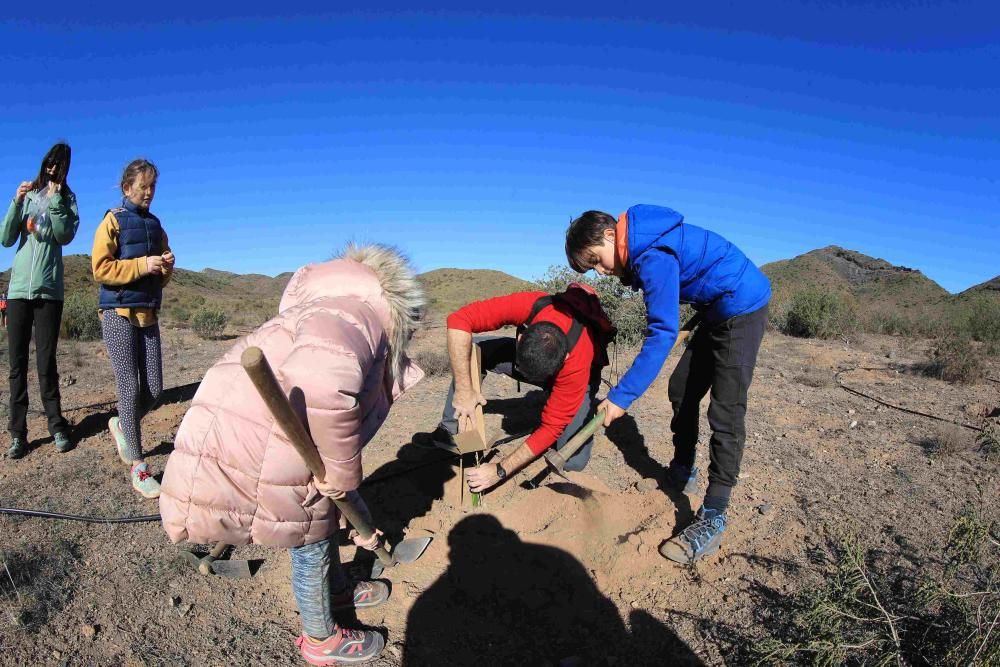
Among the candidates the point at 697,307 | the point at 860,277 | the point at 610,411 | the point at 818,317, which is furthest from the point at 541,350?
the point at 860,277

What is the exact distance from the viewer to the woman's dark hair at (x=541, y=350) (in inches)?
112

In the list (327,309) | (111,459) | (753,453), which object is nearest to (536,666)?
(327,309)

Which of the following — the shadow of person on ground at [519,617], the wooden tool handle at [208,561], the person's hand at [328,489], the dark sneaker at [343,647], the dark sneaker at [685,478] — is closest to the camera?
the person's hand at [328,489]

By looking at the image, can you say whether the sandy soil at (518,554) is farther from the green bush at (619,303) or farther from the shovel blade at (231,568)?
the green bush at (619,303)

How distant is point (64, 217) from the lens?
3605 millimetres

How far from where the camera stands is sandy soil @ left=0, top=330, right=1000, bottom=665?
8.11 feet

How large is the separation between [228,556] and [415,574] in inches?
40.1

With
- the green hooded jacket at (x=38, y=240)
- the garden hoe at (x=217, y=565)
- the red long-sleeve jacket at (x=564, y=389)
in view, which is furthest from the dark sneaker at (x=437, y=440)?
the green hooded jacket at (x=38, y=240)

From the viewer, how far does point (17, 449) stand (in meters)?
4.01

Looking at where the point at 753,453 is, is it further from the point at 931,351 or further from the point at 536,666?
the point at 931,351

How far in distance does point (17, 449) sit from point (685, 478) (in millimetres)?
4707

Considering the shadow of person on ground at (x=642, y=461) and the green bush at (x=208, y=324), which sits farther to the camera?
the green bush at (x=208, y=324)

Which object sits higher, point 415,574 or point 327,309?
point 327,309

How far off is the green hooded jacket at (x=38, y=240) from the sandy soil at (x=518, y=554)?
126 centimetres
